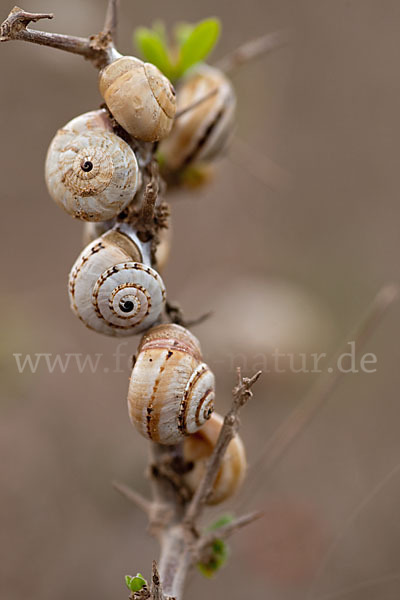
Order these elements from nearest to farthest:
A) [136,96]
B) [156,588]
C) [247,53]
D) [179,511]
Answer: [156,588] → [136,96] → [179,511] → [247,53]

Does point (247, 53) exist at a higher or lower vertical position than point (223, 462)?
higher

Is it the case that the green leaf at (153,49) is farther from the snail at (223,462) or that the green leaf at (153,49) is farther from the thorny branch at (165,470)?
the snail at (223,462)

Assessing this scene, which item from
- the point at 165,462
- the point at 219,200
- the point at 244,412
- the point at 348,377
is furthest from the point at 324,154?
the point at 165,462

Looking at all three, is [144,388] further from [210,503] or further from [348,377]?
[348,377]

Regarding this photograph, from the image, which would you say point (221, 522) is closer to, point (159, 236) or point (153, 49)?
point (159, 236)

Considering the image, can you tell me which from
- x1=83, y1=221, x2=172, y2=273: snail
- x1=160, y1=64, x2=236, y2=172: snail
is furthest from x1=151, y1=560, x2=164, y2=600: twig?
x1=160, y1=64, x2=236, y2=172: snail

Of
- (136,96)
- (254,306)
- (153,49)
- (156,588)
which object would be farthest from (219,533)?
(254,306)
